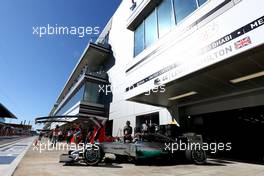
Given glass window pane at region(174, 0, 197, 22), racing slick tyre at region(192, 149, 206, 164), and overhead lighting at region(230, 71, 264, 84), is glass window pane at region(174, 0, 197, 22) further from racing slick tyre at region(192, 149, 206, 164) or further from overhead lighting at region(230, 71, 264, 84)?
racing slick tyre at region(192, 149, 206, 164)

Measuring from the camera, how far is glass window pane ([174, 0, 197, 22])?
774 cm

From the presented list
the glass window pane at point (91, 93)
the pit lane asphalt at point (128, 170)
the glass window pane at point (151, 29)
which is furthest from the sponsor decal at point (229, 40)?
the glass window pane at point (91, 93)

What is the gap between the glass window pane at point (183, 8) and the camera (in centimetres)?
774

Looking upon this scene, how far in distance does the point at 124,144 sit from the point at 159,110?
24.1 ft

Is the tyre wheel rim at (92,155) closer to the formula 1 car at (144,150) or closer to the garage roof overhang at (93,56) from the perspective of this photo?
the formula 1 car at (144,150)

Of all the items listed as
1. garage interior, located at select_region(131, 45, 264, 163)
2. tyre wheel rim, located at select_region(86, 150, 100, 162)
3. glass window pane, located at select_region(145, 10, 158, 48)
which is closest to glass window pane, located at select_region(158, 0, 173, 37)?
glass window pane, located at select_region(145, 10, 158, 48)

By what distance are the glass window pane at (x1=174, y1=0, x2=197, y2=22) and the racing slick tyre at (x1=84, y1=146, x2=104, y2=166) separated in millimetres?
6557

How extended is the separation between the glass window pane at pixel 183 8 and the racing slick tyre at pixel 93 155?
6557 millimetres

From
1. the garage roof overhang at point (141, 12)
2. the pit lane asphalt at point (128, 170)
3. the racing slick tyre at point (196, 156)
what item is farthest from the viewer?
the garage roof overhang at point (141, 12)

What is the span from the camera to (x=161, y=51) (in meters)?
8.59

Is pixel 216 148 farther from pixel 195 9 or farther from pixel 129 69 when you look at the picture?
pixel 195 9

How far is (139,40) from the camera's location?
11773 mm

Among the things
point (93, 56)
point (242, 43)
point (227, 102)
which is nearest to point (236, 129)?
point (227, 102)

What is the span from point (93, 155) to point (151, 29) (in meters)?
7.67
